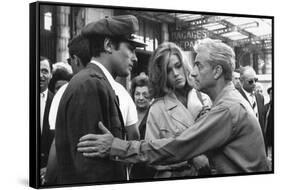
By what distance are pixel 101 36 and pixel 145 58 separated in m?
0.54

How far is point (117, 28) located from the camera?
6.47 meters

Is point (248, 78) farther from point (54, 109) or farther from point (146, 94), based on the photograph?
point (54, 109)

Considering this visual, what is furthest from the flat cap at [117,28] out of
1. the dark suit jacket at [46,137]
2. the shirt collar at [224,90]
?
the shirt collar at [224,90]

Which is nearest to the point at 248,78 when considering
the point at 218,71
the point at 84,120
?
the point at 218,71

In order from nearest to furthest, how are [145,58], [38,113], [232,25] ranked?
[38,113], [145,58], [232,25]

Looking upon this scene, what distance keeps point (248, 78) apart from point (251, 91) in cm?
15

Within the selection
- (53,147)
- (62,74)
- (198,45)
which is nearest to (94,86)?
(62,74)

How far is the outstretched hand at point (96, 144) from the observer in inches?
245

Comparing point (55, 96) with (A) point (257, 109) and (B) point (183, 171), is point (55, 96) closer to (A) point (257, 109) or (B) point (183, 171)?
(B) point (183, 171)

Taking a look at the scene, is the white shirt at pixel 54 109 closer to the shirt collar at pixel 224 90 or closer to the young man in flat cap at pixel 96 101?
the young man in flat cap at pixel 96 101

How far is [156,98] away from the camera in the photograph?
6.66 m

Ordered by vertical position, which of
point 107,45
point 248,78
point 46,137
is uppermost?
point 107,45

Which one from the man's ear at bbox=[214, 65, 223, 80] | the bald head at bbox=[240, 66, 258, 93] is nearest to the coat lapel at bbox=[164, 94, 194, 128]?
the man's ear at bbox=[214, 65, 223, 80]

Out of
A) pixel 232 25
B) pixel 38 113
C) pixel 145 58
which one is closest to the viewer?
pixel 38 113
